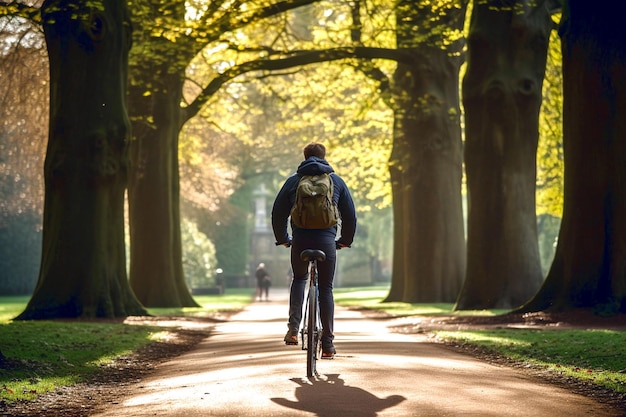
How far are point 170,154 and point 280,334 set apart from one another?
1299 centimetres

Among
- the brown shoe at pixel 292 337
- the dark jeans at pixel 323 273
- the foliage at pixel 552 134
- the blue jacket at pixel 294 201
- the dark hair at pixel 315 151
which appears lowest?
the brown shoe at pixel 292 337

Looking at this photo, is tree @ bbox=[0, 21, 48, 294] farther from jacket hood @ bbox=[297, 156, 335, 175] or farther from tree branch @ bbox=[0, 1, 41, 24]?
jacket hood @ bbox=[297, 156, 335, 175]

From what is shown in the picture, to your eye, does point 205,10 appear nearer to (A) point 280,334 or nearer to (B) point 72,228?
(B) point 72,228

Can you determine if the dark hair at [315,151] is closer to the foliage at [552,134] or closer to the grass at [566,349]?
the grass at [566,349]

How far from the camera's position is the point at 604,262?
17344 mm

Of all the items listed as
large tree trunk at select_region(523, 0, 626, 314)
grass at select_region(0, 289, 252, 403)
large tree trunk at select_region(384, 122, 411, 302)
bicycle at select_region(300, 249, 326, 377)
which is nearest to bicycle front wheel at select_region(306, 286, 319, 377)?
bicycle at select_region(300, 249, 326, 377)

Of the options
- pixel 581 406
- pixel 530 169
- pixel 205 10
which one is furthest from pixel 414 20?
pixel 581 406

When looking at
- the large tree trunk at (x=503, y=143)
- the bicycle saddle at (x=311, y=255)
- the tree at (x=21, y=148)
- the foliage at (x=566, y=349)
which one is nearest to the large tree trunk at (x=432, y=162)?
the large tree trunk at (x=503, y=143)

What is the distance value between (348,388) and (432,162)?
2090cm

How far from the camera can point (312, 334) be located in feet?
32.6

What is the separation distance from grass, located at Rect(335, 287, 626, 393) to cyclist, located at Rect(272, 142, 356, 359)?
2.34m

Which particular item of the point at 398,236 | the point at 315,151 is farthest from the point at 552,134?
the point at 315,151

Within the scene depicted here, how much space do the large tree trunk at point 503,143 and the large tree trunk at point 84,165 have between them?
6.77 m

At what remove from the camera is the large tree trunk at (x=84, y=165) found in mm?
20406
